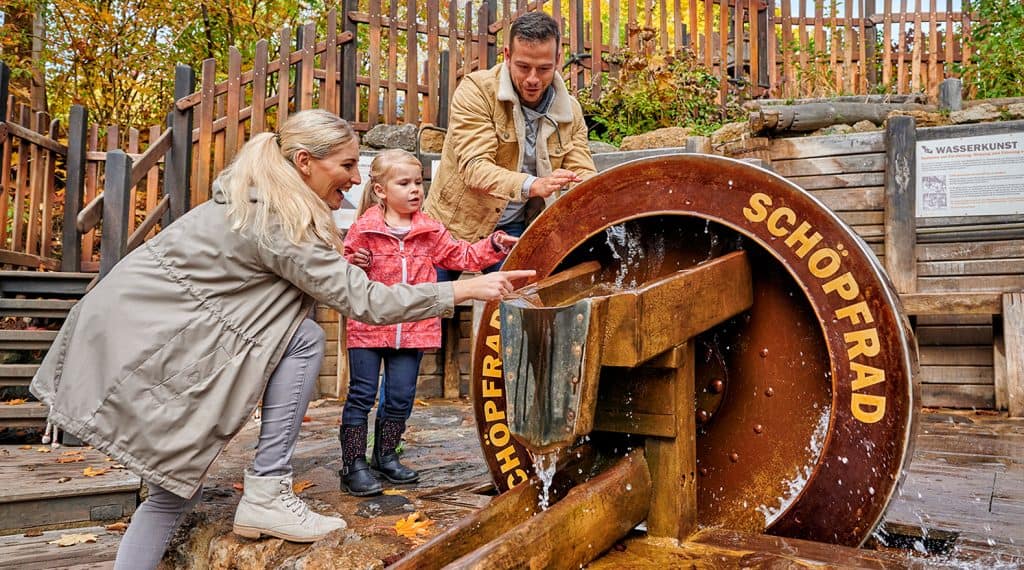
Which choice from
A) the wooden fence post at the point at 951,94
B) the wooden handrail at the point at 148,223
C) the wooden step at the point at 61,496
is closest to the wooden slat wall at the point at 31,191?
the wooden handrail at the point at 148,223

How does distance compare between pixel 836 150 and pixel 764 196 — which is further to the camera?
pixel 836 150

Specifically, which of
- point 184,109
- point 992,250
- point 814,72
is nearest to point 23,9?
point 184,109

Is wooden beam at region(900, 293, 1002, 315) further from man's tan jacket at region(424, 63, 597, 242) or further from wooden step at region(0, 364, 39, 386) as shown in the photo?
wooden step at region(0, 364, 39, 386)

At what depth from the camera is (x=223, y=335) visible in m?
2.27

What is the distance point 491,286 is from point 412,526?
0.85 meters

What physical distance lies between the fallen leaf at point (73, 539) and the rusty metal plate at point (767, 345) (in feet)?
7.34

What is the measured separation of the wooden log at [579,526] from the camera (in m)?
1.45

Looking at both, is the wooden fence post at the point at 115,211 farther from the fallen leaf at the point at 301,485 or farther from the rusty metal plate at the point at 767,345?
the rusty metal plate at the point at 767,345

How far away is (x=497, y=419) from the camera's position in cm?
240

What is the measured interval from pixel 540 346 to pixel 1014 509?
2248mm

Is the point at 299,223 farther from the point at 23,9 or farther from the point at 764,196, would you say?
the point at 23,9

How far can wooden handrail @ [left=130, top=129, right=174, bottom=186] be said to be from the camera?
6.12 metres

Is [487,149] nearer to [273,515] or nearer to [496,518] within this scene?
[273,515]

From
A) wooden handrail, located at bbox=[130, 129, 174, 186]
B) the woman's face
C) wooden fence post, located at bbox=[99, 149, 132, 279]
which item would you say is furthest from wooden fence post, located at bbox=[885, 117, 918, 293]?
wooden handrail, located at bbox=[130, 129, 174, 186]
